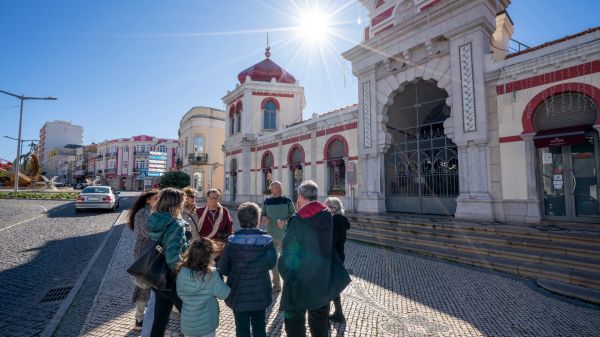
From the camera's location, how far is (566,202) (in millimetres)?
7844

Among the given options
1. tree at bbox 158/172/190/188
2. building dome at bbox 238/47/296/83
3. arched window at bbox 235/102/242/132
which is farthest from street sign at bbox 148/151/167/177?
building dome at bbox 238/47/296/83

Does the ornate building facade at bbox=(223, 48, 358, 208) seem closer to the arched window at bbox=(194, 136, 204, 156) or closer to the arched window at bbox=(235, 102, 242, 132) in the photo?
the arched window at bbox=(235, 102, 242, 132)

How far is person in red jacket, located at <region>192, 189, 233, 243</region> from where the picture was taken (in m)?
4.25

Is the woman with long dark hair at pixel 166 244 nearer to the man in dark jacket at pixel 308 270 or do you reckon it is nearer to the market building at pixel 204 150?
the man in dark jacket at pixel 308 270

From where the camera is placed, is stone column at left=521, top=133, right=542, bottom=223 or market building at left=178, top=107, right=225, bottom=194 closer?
stone column at left=521, top=133, right=542, bottom=223

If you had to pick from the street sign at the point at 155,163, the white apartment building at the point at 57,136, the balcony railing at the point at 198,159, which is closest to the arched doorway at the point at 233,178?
the street sign at the point at 155,163

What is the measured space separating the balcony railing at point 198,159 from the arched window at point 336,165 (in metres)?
19.9

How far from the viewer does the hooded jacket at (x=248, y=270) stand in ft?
8.59

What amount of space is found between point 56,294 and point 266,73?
2140cm

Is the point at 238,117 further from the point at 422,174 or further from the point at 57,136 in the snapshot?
the point at 57,136

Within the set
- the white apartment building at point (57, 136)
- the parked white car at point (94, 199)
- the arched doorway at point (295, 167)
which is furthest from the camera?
the white apartment building at point (57, 136)

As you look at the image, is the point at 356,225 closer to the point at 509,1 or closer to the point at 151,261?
the point at 151,261

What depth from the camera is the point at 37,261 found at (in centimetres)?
642

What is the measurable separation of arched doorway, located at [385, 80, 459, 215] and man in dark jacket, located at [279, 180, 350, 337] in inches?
369
